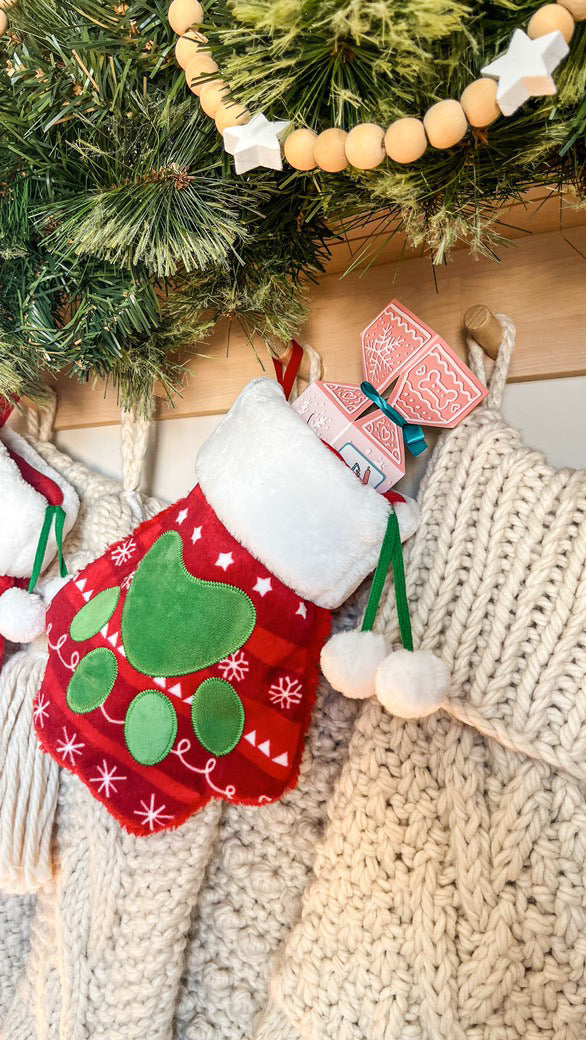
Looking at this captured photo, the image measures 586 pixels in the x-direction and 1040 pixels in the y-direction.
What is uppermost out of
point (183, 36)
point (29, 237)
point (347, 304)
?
point (183, 36)

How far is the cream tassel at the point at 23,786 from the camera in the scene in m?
0.72

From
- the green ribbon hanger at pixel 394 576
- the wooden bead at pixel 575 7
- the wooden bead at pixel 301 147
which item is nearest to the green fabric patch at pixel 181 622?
the green ribbon hanger at pixel 394 576

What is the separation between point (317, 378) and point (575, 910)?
501 millimetres

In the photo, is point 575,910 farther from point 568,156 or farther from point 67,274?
point 67,274

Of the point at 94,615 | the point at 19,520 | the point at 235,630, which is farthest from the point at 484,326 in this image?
the point at 19,520

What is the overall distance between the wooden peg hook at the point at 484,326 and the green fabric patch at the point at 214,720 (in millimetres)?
368

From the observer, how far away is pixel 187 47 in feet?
1.45

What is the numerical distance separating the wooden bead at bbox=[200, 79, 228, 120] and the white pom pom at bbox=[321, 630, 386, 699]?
1.23 ft

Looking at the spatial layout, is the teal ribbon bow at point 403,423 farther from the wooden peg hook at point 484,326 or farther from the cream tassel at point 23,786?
the cream tassel at point 23,786

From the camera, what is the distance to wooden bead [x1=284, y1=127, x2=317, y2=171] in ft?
1.38

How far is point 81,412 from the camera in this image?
92 centimetres

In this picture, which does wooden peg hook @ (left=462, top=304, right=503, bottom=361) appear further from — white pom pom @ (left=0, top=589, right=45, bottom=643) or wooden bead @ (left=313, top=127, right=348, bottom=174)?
white pom pom @ (left=0, top=589, right=45, bottom=643)

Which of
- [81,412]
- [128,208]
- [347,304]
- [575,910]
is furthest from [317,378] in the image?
[575,910]

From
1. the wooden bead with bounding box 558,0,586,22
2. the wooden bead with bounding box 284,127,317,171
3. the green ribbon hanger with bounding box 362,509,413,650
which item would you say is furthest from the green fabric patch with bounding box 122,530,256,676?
the wooden bead with bounding box 558,0,586,22
